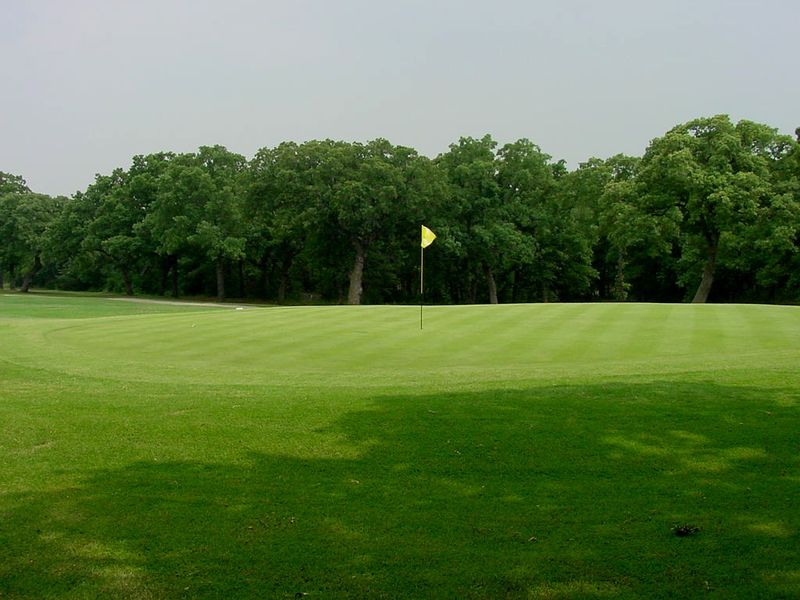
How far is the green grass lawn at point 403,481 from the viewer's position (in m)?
4.08

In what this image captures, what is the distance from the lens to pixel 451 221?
191 feet

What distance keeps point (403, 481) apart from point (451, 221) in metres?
53.2

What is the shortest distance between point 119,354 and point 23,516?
1056 centimetres

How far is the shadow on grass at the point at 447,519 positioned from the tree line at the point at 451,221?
44.6 m

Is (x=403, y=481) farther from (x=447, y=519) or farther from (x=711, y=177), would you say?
(x=711, y=177)

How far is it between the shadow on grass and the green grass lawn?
0.07ft

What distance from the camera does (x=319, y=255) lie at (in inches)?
2350

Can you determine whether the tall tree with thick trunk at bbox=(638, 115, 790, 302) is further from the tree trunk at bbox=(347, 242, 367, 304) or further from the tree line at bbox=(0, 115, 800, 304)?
the tree trunk at bbox=(347, 242, 367, 304)

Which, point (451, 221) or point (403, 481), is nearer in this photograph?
point (403, 481)

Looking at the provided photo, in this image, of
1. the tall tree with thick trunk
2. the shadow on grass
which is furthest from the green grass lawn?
the tall tree with thick trunk

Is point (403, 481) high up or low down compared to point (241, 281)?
down

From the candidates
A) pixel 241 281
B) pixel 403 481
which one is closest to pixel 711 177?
pixel 241 281

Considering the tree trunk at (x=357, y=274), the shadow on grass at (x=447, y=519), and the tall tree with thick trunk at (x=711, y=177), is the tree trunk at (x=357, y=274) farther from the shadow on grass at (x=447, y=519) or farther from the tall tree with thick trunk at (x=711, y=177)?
the shadow on grass at (x=447, y=519)

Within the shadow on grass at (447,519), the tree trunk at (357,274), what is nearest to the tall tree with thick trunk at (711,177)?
the tree trunk at (357,274)
